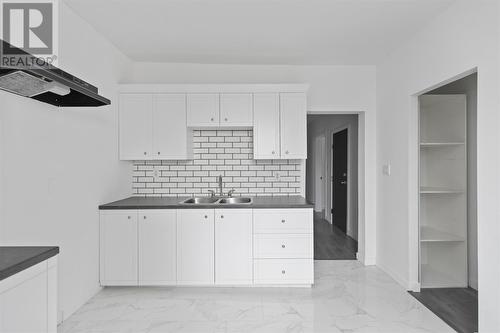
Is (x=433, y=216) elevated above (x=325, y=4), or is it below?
below

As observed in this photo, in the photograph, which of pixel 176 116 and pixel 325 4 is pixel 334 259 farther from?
pixel 325 4

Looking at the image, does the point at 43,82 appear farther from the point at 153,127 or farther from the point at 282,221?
the point at 282,221

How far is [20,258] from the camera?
1364 mm

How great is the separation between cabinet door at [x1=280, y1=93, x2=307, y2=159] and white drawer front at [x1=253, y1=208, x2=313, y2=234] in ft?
2.37

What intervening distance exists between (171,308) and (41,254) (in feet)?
5.64

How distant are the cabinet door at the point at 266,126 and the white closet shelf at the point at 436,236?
5.76ft

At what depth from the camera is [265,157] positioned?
12.1 ft

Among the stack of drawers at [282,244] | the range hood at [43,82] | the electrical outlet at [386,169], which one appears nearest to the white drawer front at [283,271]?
the stack of drawers at [282,244]

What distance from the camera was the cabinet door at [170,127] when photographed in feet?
11.9

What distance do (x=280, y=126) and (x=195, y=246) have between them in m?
1.60

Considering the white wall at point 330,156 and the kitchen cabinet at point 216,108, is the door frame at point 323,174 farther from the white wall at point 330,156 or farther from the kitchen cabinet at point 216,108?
the kitchen cabinet at point 216,108

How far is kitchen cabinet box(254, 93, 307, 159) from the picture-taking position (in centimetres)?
365

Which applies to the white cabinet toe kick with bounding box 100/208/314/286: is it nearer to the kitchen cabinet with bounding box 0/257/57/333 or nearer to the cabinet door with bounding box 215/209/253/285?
the cabinet door with bounding box 215/209/253/285

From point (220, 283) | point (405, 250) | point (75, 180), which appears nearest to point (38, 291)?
point (75, 180)
